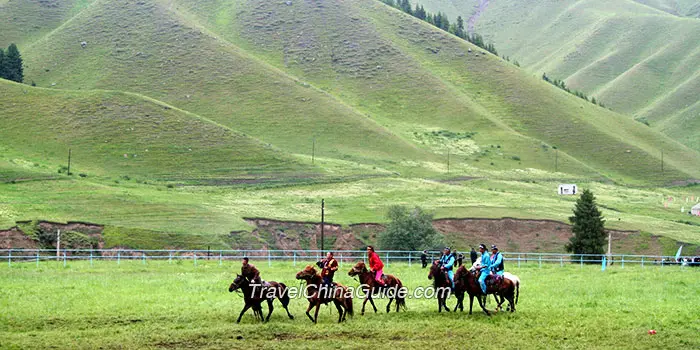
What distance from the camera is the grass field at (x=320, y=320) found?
23859 millimetres

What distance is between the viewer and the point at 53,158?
392ft

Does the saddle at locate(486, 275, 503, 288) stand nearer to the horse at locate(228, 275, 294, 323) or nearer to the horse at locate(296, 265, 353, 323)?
the horse at locate(296, 265, 353, 323)

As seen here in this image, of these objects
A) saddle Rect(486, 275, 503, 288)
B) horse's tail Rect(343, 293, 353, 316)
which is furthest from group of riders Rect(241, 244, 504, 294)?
horse's tail Rect(343, 293, 353, 316)

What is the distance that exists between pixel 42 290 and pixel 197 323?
488 inches

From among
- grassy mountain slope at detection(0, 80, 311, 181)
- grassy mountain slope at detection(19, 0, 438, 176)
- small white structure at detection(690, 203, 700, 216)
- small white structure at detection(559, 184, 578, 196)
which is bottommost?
small white structure at detection(690, 203, 700, 216)

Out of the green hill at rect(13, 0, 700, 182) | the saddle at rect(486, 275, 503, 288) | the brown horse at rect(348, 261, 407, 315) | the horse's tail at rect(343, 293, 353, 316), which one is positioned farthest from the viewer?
the green hill at rect(13, 0, 700, 182)

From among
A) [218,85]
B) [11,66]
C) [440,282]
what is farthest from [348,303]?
[11,66]

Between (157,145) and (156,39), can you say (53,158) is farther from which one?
(156,39)

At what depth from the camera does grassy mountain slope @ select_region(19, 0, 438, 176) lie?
502ft

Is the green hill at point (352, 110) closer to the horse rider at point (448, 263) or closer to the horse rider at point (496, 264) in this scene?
→ the horse rider at point (448, 263)

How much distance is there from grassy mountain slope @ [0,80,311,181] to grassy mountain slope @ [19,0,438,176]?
52.9 ft

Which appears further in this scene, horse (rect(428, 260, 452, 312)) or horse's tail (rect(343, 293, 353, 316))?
horse (rect(428, 260, 452, 312))

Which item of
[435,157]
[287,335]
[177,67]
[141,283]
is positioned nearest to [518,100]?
[435,157]

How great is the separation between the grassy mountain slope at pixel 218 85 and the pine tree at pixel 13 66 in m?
5.63
